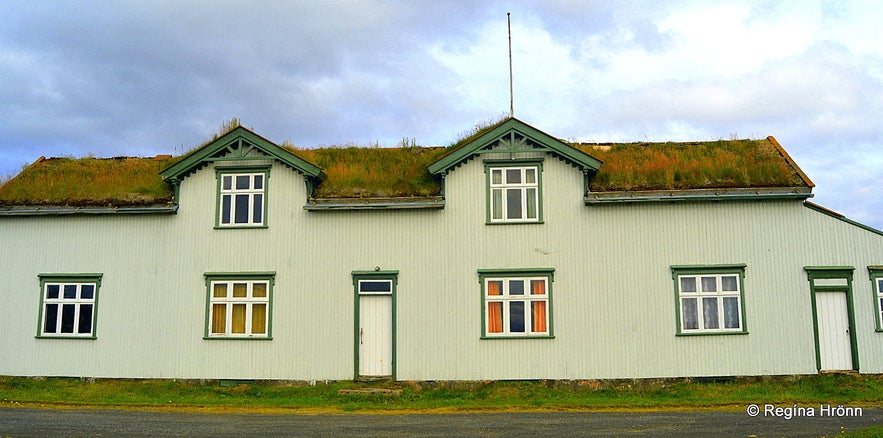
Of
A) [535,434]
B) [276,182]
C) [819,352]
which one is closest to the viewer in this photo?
[535,434]

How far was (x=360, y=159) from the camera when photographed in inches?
880

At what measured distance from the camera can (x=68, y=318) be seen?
19859 mm

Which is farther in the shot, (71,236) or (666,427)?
(71,236)

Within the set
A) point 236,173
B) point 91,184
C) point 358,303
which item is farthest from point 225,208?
point 358,303

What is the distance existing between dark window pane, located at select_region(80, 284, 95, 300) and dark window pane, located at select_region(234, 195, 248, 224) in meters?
4.30

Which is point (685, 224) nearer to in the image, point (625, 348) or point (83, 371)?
point (625, 348)

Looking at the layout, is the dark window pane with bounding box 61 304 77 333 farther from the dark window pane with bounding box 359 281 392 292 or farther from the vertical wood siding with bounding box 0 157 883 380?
the dark window pane with bounding box 359 281 392 292

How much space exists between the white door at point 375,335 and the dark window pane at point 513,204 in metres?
3.80

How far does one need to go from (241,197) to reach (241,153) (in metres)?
1.18

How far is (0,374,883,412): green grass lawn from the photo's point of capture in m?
16.4

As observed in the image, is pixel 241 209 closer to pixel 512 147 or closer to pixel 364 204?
pixel 364 204

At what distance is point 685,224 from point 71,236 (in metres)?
16.3

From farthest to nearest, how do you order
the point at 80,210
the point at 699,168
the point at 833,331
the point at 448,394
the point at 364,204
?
the point at 80,210 → the point at 699,168 → the point at 364,204 → the point at 833,331 → the point at 448,394

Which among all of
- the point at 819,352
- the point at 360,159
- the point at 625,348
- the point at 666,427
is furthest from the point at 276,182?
the point at 819,352
